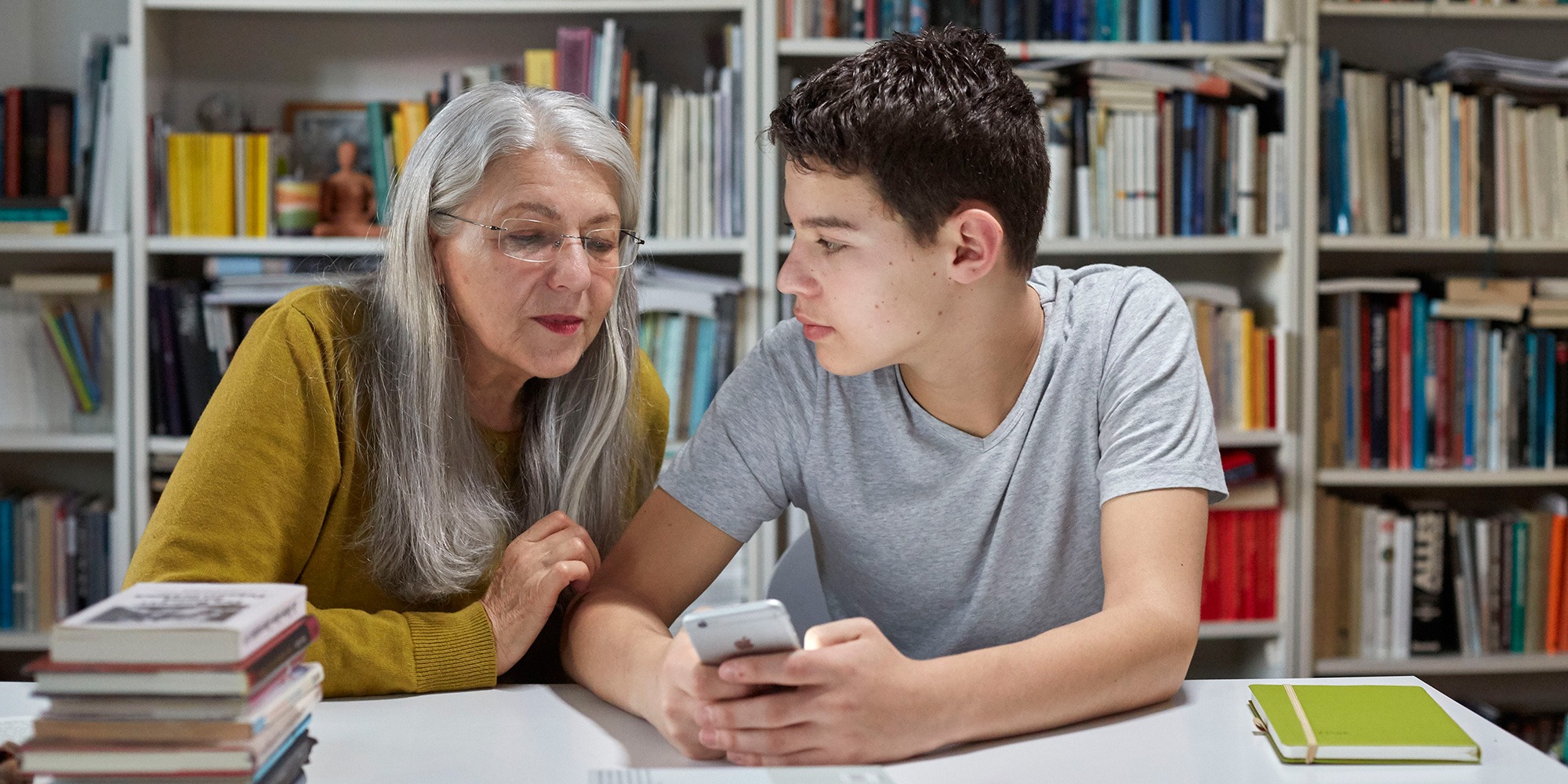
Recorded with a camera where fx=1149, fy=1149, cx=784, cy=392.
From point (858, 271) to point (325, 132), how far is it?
1902 millimetres

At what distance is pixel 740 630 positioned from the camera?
0.86m

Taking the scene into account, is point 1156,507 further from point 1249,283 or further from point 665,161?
point 1249,283

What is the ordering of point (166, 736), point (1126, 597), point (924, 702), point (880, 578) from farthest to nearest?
Answer: point (880, 578) → point (1126, 597) → point (924, 702) → point (166, 736)

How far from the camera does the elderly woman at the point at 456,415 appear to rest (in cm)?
117

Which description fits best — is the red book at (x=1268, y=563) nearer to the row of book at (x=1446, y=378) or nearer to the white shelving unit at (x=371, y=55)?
the row of book at (x=1446, y=378)

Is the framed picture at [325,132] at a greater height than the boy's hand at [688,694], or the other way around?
the framed picture at [325,132]

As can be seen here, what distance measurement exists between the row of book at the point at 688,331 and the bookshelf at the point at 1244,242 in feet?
0.31

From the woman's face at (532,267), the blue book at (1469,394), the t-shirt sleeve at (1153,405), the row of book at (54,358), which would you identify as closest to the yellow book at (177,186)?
the row of book at (54,358)

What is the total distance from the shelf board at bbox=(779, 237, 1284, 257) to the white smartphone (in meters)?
1.65

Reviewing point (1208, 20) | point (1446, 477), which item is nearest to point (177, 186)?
point (1208, 20)

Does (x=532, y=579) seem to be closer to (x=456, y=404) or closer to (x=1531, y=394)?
(x=456, y=404)

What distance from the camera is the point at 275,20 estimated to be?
8.70 feet

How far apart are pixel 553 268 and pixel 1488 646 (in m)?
2.32

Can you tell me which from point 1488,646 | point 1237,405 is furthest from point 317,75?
point 1488,646
